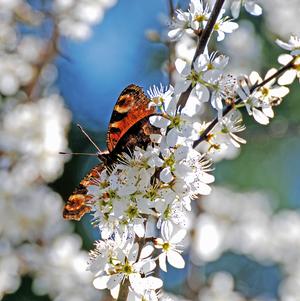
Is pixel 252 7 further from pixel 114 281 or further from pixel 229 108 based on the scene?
pixel 114 281

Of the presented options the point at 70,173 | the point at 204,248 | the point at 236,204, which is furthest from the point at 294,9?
the point at 70,173

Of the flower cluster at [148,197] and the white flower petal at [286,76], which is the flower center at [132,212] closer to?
the flower cluster at [148,197]

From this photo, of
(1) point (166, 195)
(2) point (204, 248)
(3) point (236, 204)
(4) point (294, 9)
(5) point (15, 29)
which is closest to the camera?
(1) point (166, 195)

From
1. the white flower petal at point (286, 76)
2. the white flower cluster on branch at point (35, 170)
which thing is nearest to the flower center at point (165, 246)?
the white flower petal at point (286, 76)

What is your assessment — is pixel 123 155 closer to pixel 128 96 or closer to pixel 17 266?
pixel 128 96

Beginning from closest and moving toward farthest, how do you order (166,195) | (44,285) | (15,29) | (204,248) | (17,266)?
1. (166,195)
2. (17,266)
3. (44,285)
4. (15,29)
5. (204,248)

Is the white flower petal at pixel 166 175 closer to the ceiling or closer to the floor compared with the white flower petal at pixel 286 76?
closer to the floor

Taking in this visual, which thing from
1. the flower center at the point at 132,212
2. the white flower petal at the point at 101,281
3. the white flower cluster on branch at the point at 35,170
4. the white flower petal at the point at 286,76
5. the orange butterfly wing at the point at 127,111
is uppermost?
the white flower cluster on branch at the point at 35,170

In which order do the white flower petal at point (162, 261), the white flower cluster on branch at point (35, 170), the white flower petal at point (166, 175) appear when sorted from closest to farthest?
the white flower petal at point (166, 175) → the white flower petal at point (162, 261) → the white flower cluster on branch at point (35, 170)
